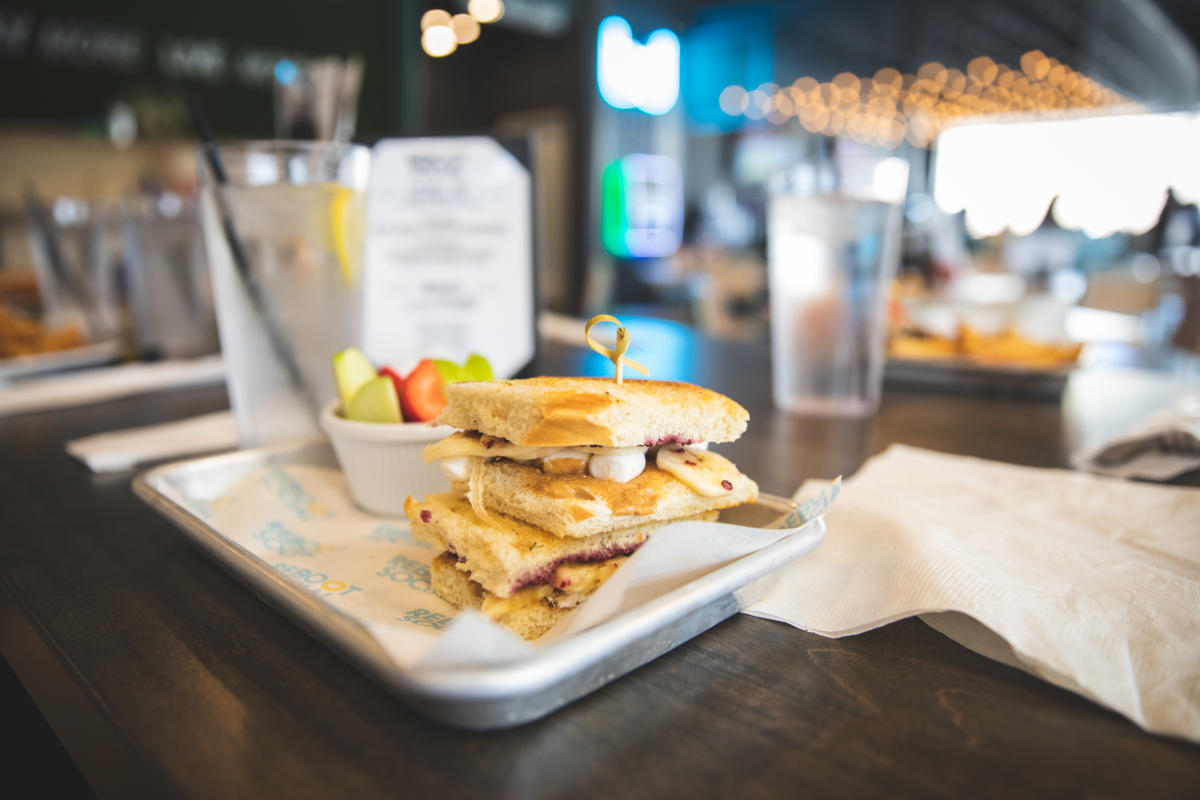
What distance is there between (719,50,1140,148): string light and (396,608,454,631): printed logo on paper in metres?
11.0

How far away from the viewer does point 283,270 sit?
3.56 ft

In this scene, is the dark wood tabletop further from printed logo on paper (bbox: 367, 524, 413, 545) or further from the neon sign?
the neon sign

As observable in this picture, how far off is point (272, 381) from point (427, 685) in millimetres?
846

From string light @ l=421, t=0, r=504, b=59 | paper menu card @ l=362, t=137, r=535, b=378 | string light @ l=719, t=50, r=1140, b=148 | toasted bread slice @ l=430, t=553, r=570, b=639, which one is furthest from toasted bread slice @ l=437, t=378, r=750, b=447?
string light @ l=719, t=50, r=1140, b=148

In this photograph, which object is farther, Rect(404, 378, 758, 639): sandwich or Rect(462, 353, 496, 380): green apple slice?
Rect(462, 353, 496, 380): green apple slice

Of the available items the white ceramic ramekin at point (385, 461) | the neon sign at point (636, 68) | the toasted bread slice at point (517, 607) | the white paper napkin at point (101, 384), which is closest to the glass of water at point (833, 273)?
the white ceramic ramekin at point (385, 461)

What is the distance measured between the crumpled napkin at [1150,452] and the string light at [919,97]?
33.8ft

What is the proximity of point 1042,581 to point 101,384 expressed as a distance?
5.93 feet

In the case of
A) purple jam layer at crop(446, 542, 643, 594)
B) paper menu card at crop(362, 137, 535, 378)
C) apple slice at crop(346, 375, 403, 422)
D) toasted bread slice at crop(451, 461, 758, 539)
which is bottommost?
purple jam layer at crop(446, 542, 643, 594)

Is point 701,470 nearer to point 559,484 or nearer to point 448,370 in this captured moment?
point 559,484

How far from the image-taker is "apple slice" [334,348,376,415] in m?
0.85

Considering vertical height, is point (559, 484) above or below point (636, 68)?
below

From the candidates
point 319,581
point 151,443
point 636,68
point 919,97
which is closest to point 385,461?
point 319,581

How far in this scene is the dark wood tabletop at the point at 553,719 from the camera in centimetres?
40
